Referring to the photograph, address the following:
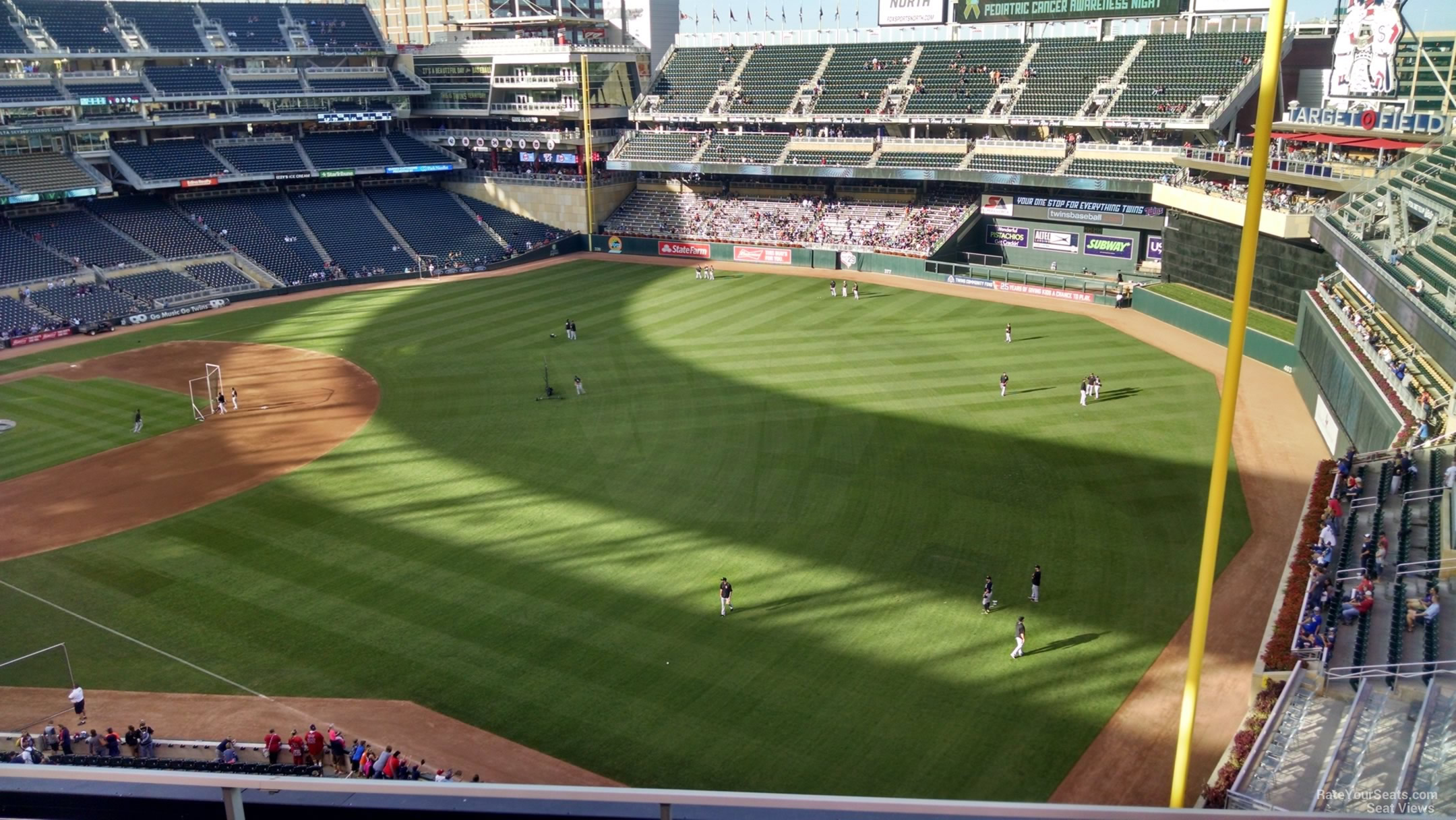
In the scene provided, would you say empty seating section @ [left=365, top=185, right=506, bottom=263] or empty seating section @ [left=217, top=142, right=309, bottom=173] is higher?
empty seating section @ [left=217, top=142, right=309, bottom=173]

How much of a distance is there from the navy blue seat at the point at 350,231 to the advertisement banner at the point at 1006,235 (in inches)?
1590

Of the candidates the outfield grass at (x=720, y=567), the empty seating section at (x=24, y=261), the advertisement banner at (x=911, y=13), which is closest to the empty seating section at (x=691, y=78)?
the advertisement banner at (x=911, y=13)

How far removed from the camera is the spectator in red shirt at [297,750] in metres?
19.4

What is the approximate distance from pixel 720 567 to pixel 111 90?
207 feet

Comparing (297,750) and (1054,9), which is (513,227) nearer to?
(1054,9)

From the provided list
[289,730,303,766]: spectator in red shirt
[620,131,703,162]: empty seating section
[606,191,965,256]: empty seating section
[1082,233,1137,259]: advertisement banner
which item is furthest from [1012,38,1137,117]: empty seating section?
[289,730,303,766]: spectator in red shirt

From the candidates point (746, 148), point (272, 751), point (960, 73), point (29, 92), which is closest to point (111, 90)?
point (29, 92)

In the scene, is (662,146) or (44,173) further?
(662,146)

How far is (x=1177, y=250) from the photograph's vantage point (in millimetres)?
58000

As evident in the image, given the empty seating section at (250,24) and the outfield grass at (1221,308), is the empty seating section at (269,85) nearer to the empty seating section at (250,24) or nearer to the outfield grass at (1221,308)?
the empty seating section at (250,24)

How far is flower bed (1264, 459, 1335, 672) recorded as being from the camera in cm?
1997

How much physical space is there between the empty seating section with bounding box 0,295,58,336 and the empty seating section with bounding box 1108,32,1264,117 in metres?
63.5

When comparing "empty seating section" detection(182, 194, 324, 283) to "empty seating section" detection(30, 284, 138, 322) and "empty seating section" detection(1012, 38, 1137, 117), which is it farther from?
"empty seating section" detection(1012, 38, 1137, 117)

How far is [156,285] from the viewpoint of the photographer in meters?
62.4
